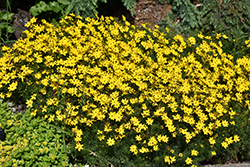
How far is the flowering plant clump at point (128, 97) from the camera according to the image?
3420 mm

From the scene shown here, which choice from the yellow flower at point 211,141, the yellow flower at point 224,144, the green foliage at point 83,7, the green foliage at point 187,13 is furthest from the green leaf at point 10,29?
the yellow flower at point 224,144

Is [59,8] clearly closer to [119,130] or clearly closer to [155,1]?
[155,1]

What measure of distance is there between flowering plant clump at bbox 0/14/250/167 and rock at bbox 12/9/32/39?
3.61 ft

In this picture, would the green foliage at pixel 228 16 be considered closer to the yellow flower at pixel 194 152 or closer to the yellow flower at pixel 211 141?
the yellow flower at pixel 211 141

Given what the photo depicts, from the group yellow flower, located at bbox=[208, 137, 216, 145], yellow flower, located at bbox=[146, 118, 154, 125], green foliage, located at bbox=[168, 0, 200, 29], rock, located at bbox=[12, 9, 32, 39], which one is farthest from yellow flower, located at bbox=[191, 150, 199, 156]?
rock, located at bbox=[12, 9, 32, 39]

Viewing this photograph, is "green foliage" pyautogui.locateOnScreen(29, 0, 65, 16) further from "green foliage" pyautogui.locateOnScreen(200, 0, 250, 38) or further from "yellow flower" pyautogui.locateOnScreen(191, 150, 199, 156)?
"yellow flower" pyautogui.locateOnScreen(191, 150, 199, 156)

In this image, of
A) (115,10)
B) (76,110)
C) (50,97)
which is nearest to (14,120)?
(50,97)

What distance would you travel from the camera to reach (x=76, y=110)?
12.1ft

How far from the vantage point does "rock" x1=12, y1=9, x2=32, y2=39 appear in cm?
538

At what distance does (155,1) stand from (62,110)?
449cm

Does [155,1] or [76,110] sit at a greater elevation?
[155,1]

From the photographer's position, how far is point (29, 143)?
3416mm

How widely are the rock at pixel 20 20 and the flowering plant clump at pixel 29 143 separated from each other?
235 cm

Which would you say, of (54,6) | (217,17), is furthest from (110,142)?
(217,17)
